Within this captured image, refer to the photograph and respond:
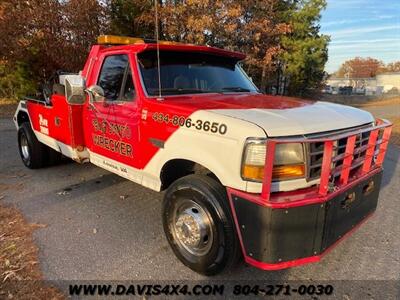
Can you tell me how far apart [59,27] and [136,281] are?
1454 cm

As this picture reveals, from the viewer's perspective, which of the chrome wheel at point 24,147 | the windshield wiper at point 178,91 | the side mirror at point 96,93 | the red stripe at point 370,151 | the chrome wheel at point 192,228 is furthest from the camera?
the chrome wheel at point 24,147

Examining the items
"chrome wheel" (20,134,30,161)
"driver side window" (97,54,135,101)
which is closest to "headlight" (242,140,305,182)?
"driver side window" (97,54,135,101)

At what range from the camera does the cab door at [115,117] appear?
4039mm

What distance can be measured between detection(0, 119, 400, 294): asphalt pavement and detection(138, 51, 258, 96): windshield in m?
1.61

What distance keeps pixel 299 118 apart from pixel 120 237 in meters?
2.29

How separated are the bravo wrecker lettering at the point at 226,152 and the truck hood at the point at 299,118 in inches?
0.5

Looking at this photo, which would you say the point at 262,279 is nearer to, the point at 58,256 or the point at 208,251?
the point at 208,251

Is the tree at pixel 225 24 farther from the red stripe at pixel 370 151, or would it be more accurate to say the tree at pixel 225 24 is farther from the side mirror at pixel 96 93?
the red stripe at pixel 370 151

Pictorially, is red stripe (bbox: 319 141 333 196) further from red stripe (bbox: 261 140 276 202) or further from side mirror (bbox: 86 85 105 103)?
side mirror (bbox: 86 85 105 103)

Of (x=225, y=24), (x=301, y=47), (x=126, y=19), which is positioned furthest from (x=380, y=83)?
(x=126, y=19)

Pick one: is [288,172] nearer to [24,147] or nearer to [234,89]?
[234,89]

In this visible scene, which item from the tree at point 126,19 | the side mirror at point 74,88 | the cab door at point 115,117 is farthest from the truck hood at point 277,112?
the tree at point 126,19

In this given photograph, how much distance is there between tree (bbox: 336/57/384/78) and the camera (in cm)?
10665

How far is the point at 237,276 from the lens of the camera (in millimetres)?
3361
